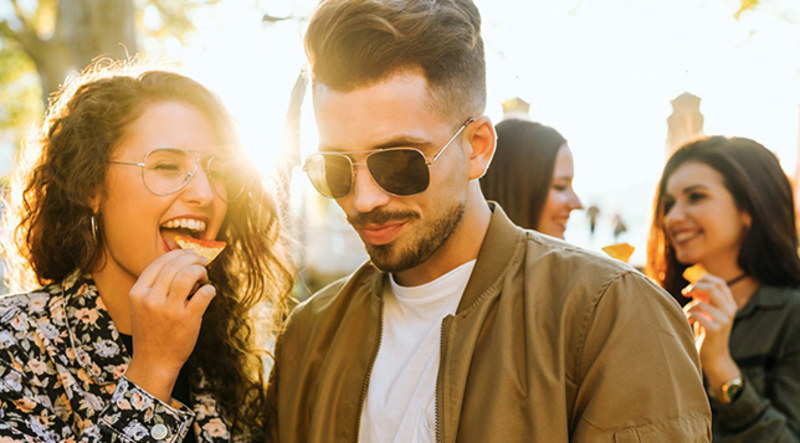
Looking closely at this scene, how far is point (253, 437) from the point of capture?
3.24 meters

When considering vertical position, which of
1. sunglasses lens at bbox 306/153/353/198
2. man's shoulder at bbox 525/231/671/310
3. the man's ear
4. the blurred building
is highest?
the blurred building

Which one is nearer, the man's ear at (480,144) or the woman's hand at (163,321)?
the woman's hand at (163,321)

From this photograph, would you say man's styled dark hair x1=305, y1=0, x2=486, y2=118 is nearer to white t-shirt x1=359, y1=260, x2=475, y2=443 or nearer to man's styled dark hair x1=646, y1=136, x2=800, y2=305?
white t-shirt x1=359, y1=260, x2=475, y2=443

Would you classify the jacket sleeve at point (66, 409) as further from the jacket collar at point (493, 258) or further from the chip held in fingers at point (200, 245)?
the jacket collar at point (493, 258)

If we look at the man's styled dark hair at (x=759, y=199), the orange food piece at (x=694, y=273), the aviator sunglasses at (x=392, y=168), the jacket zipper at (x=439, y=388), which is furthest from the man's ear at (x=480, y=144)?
the man's styled dark hair at (x=759, y=199)

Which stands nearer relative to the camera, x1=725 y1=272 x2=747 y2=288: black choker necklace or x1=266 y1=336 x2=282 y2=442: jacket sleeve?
x1=266 y1=336 x2=282 y2=442: jacket sleeve

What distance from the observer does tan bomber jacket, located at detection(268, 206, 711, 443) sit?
2.21 m

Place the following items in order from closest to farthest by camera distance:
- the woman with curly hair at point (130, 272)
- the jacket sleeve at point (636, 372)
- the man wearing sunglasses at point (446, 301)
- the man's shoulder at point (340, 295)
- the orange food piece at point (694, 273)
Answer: the jacket sleeve at point (636, 372), the man wearing sunglasses at point (446, 301), the woman with curly hair at point (130, 272), the man's shoulder at point (340, 295), the orange food piece at point (694, 273)

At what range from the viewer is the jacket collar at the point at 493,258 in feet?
8.75

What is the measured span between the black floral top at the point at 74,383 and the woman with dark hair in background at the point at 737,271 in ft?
8.63

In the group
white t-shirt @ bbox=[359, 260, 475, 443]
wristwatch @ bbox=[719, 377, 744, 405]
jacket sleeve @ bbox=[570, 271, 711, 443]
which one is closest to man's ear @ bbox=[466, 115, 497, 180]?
white t-shirt @ bbox=[359, 260, 475, 443]

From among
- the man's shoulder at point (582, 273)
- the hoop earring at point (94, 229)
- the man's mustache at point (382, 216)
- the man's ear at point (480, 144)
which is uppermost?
the man's ear at point (480, 144)

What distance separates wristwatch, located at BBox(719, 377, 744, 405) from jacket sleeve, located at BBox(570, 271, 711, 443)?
4.79 feet

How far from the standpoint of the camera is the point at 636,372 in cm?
221
